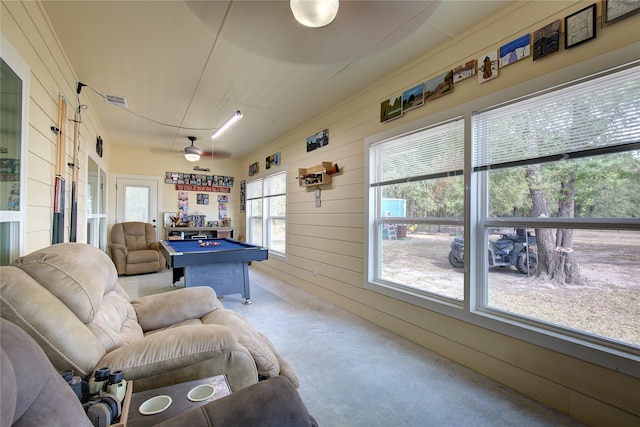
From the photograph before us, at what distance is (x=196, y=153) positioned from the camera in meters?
5.61

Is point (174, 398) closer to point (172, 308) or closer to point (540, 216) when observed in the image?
point (172, 308)

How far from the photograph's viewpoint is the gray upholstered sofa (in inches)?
42.9

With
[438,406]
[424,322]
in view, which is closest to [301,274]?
[424,322]

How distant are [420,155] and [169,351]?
8.36ft

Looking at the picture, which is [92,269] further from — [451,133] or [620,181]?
[620,181]

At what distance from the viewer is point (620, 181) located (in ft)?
5.52

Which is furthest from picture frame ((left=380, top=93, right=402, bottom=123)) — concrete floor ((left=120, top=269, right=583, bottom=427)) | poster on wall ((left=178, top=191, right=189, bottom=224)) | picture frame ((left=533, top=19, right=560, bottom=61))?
poster on wall ((left=178, top=191, right=189, bottom=224))

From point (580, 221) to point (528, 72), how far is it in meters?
1.06

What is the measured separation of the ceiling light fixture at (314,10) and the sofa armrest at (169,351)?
6.16 ft

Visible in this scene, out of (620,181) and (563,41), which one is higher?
(563,41)

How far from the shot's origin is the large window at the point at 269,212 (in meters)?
5.62

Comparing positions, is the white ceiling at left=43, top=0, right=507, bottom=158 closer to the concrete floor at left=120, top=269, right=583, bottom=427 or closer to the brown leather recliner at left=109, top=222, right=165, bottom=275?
the brown leather recliner at left=109, top=222, right=165, bottom=275

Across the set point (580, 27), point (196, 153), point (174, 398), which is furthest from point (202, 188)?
point (580, 27)

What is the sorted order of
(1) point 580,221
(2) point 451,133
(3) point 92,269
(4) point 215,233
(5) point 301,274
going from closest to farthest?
(3) point 92,269 → (1) point 580,221 → (2) point 451,133 → (5) point 301,274 → (4) point 215,233
